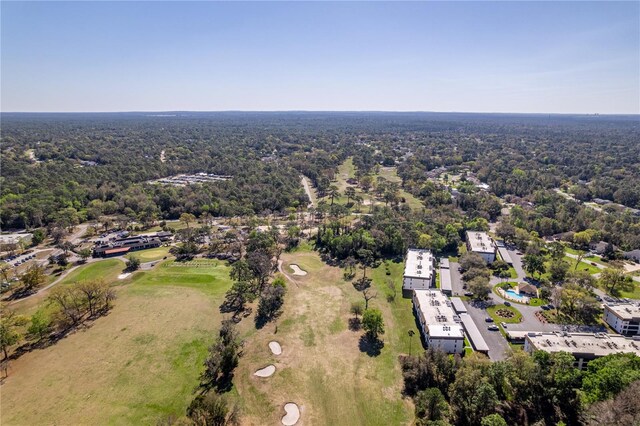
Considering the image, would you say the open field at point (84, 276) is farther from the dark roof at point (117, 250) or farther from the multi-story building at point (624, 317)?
the multi-story building at point (624, 317)

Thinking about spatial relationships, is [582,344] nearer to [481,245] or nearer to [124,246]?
[481,245]

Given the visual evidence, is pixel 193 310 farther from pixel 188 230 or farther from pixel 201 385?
pixel 188 230

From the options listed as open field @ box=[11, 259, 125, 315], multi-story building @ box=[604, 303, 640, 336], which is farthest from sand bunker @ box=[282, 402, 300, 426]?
multi-story building @ box=[604, 303, 640, 336]

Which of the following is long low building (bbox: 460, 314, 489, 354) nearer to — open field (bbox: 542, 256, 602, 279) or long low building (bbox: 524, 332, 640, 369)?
long low building (bbox: 524, 332, 640, 369)

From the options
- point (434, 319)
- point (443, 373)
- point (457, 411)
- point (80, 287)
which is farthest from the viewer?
point (80, 287)

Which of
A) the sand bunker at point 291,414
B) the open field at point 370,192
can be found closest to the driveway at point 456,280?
the sand bunker at point 291,414

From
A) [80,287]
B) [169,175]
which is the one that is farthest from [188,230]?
[169,175]
